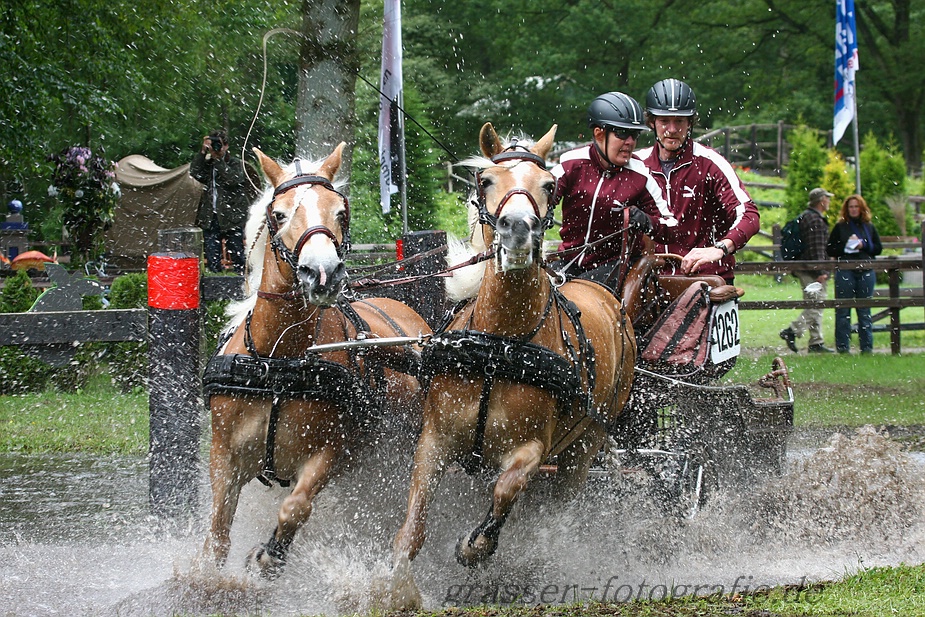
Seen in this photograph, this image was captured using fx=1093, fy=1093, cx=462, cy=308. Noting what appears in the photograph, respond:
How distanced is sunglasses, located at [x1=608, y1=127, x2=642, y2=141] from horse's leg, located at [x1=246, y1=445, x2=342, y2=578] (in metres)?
2.19

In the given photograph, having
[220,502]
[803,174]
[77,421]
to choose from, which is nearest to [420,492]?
[220,502]

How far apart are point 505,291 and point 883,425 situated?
5.49 meters

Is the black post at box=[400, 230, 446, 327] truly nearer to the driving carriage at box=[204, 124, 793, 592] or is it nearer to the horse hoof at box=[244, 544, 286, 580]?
the driving carriage at box=[204, 124, 793, 592]

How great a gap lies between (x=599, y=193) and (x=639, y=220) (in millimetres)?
255

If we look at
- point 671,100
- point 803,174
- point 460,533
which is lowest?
point 460,533

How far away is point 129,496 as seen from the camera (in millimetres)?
6598

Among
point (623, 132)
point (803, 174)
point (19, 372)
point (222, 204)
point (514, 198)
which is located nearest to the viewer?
point (514, 198)

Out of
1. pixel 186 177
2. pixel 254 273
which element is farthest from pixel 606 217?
pixel 186 177

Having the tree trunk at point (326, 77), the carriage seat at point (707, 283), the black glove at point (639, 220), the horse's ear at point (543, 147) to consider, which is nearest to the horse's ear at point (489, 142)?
the horse's ear at point (543, 147)

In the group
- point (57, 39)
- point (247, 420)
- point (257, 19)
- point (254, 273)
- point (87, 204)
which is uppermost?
point (257, 19)

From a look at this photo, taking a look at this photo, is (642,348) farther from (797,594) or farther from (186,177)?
(186,177)

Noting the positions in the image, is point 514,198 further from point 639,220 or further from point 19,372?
point 19,372

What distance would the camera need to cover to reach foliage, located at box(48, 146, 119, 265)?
15.6 metres

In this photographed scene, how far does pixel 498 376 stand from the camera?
4.46 m
